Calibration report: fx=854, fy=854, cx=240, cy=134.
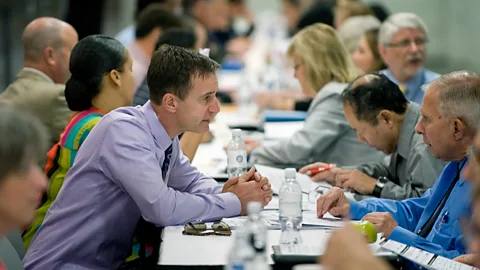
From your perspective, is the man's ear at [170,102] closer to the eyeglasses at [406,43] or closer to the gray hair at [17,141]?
the gray hair at [17,141]

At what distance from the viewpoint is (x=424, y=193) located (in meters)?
3.58

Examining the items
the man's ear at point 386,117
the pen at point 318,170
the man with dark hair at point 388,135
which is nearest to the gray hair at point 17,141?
the man with dark hair at point 388,135

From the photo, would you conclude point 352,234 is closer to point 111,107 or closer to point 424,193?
point 424,193

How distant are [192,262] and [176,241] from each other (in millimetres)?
276

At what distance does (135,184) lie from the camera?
3.00 meters

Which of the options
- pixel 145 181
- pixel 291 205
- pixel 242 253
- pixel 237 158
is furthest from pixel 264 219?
pixel 242 253

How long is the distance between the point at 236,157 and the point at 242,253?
2181 millimetres

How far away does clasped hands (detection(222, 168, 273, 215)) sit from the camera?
330cm

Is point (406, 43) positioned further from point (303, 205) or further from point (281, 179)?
point (303, 205)

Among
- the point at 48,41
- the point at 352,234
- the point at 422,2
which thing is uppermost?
the point at 352,234

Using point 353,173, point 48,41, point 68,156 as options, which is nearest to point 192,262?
point 68,156

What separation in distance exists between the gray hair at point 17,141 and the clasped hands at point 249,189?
1393 millimetres

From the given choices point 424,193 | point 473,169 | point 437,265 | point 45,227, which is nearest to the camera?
point 473,169

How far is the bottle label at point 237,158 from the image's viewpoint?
13.6 ft
